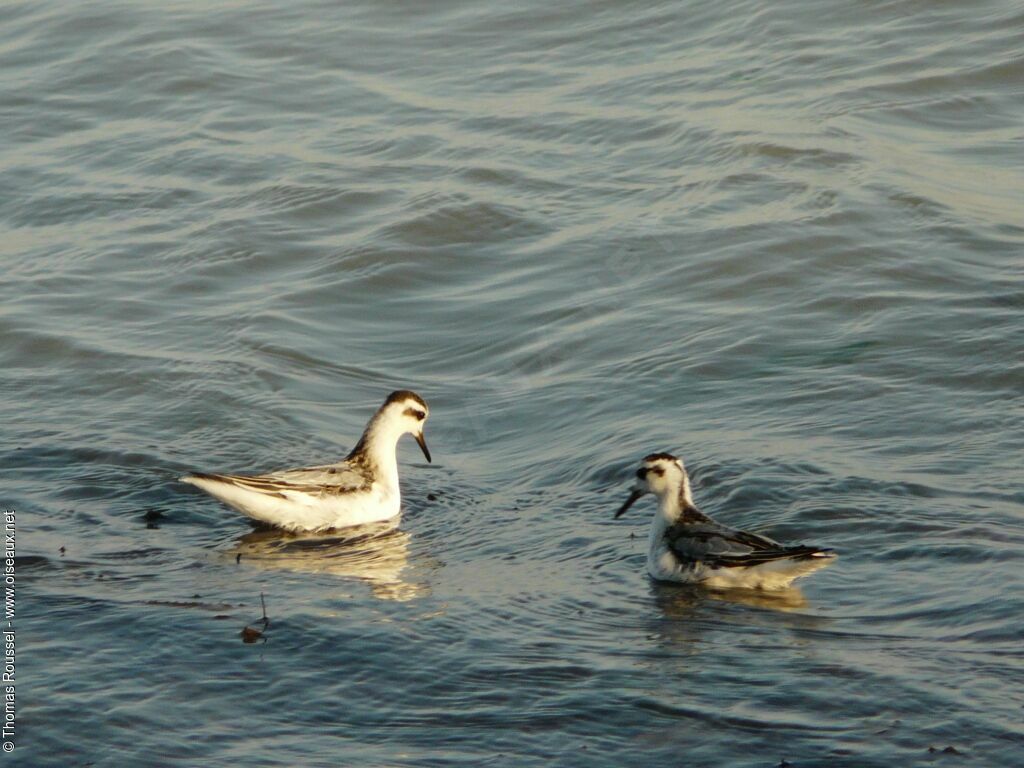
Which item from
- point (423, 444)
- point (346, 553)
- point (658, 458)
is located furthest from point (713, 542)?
point (423, 444)

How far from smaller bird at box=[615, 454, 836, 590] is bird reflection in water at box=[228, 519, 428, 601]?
1.46 meters

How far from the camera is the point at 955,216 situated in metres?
15.8

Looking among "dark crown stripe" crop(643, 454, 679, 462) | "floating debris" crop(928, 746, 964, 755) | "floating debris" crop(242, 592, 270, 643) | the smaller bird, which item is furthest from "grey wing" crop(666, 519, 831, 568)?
"floating debris" crop(242, 592, 270, 643)

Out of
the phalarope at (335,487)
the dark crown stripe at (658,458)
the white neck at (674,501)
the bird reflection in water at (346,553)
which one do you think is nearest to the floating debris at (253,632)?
the bird reflection in water at (346,553)

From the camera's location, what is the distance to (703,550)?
9508 millimetres

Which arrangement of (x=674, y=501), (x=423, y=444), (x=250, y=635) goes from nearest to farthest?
(x=250, y=635) → (x=674, y=501) → (x=423, y=444)

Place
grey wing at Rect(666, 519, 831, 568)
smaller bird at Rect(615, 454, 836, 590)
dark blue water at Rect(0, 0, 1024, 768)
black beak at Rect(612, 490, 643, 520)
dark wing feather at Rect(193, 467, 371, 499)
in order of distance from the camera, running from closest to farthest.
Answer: dark blue water at Rect(0, 0, 1024, 768)
smaller bird at Rect(615, 454, 836, 590)
grey wing at Rect(666, 519, 831, 568)
black beak at Rect(612, 490, 643, 520)
dark wing feather at Rect(193, 467, 371, 499)

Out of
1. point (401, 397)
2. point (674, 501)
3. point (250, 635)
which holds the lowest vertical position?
point (674, 501)

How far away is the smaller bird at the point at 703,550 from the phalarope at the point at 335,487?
6.86 ft

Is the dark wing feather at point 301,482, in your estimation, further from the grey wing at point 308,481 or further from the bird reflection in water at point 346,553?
the bird reflection in water at point 346,553

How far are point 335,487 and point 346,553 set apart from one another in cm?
70

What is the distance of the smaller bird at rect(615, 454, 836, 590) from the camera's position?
9070 millimetres

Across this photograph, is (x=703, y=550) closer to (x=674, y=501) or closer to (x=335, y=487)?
(x=674, y=501)

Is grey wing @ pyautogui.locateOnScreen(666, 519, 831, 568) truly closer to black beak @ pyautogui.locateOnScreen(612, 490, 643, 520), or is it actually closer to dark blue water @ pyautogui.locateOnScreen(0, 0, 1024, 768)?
dark blue water @ pyautogui.locateOnScreen(0, 0, 1024, 768)
